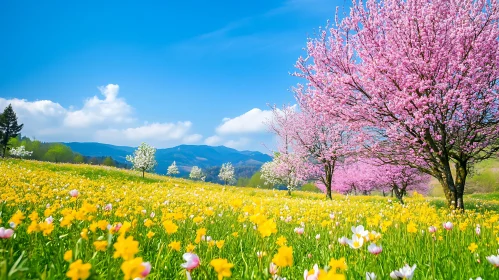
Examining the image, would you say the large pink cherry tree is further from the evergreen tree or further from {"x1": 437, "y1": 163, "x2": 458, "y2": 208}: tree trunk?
the evergreen tree

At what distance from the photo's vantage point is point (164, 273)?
2520mm

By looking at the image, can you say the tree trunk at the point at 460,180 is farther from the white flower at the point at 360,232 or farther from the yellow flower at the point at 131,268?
the yellow flower at the point at 131,268

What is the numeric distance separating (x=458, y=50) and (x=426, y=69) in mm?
1009

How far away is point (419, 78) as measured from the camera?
9.28m

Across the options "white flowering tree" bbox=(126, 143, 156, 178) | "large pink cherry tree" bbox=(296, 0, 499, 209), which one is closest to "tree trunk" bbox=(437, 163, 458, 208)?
"large pink cherry tree" bbox=(296, 0, 499, 209)

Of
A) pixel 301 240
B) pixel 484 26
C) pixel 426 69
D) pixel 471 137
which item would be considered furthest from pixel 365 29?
pixel 301 240

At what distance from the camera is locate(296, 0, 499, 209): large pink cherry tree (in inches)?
348

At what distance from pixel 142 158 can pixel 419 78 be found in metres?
26.7

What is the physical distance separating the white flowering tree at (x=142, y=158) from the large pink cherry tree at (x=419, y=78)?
22785 mm

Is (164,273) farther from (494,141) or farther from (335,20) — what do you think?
(494,141)

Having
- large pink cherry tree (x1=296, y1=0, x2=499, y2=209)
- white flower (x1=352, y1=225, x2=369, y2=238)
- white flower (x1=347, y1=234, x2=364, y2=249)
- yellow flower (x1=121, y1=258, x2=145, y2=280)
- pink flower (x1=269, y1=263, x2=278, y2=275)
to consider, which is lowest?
pink flower (x1=269, y1=263, x2=278, y2=275)

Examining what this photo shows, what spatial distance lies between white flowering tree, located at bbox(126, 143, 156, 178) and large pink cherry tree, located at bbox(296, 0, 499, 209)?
74.8 feet

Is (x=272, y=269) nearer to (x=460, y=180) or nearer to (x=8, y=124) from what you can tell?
(x=460, y=180)

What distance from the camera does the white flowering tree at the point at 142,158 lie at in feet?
97.5
